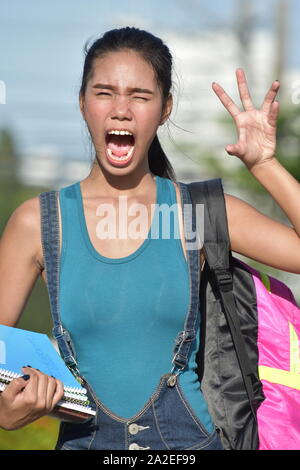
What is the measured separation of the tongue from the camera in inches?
96.4

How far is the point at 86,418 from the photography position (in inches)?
88.4

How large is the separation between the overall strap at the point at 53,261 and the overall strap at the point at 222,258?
0.43 m

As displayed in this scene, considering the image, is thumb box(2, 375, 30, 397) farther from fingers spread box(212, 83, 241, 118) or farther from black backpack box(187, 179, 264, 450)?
fingers spread box(212, 83, 241, 118)

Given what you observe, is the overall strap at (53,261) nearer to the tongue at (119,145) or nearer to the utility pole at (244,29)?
the tongue at (119,145)

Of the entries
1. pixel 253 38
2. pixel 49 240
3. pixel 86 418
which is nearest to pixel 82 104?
pixel 49 240

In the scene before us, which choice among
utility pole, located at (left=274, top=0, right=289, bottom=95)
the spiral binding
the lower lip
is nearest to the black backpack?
the lower lip

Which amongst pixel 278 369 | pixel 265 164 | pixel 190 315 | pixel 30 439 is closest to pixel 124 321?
pixel 190 315

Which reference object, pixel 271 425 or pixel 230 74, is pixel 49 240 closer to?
pixel 271 425

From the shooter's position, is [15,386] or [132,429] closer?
[15,386]

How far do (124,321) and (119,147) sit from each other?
532mm

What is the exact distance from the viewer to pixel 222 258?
2.43 metres

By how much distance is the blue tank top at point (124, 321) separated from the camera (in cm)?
230

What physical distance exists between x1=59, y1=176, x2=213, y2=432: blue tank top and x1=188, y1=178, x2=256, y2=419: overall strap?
0.12 meters

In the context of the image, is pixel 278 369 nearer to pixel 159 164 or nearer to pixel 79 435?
pixel 79 435
